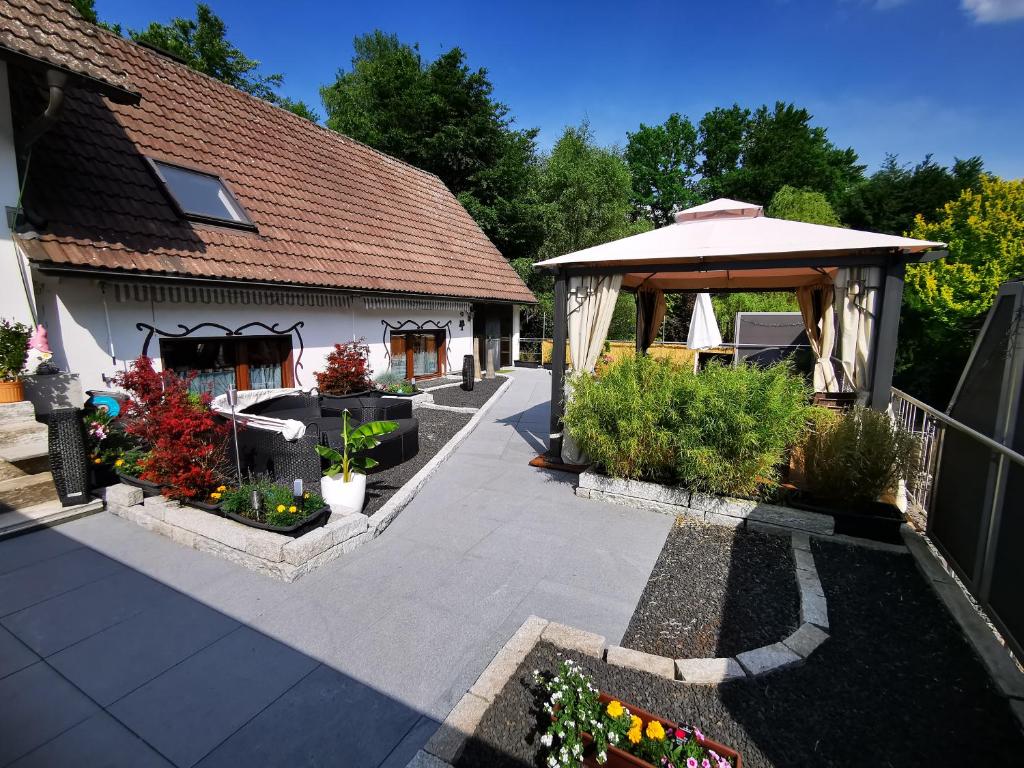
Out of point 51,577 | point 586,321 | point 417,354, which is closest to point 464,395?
point 417,354

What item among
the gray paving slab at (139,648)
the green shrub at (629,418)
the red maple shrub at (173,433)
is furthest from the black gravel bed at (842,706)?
the red maple shrub at (173,433)

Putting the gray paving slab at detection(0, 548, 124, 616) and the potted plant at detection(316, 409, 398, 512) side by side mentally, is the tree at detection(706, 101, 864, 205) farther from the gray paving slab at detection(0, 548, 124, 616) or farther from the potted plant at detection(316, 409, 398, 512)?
the gray paving slab at detection(0, 548, 124, 616)

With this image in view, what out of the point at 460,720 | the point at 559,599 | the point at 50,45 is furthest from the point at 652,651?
the point at 50,45

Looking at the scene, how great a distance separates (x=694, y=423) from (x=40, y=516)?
6557 millimetres

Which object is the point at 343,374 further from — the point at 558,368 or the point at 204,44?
the point at 204,44

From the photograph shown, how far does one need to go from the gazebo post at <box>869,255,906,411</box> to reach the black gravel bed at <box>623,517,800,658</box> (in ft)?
6.77

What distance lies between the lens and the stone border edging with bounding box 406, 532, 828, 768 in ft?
7.09

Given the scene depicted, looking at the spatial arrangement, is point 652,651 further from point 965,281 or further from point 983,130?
point 983,130

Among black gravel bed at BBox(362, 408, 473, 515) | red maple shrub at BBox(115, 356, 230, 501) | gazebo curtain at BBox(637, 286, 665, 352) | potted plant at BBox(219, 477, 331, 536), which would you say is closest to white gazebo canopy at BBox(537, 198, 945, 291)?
gazebo curtain at BBox(637, 286, 665, 352)

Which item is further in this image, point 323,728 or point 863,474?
point 863,474

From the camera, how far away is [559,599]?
136 inches

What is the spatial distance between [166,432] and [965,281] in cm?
2394

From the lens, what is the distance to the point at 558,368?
655 centimetres

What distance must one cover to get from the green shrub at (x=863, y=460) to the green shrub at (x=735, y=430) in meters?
0.39
